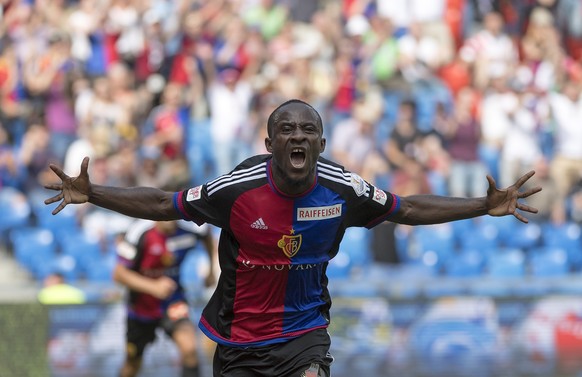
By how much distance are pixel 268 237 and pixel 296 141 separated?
23.4 inches

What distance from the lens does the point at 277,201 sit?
577 cm

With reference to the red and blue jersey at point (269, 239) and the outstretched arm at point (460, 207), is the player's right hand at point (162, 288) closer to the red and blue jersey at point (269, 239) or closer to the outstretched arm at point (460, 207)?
the red and blue jersey at point (269, 239)

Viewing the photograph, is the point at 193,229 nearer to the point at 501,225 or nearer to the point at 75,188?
the point at 75,188

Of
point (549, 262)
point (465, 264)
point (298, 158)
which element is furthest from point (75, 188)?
point (549, 262)

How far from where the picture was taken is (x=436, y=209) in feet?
19.8

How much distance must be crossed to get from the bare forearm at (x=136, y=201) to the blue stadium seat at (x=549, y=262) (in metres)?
9.01

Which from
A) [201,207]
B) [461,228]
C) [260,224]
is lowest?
[260,224]

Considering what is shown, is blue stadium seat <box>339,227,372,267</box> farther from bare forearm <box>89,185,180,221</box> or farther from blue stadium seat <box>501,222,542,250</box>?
bare forearm <box>89,185,180,221</box>

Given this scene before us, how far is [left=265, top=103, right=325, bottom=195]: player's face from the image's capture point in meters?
5.53

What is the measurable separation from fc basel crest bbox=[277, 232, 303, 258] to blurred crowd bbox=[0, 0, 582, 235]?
7.87 m

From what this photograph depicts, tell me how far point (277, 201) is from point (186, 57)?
31.3ft

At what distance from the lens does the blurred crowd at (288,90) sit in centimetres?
1417

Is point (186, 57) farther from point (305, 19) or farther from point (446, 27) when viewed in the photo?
point (446, 27)

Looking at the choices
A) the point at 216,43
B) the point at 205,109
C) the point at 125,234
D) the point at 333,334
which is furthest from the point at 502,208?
the point at 216,43
